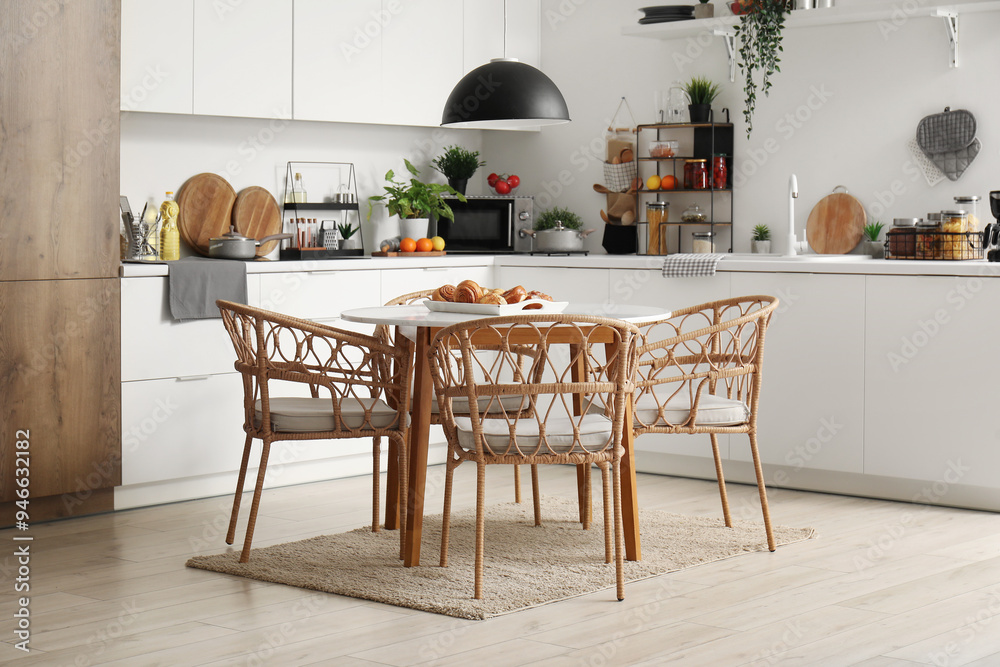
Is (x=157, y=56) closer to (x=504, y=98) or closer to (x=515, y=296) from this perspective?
(x=504, y=98)

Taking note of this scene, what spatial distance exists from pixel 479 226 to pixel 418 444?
242cm

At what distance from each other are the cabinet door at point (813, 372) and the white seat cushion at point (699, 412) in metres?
0.96

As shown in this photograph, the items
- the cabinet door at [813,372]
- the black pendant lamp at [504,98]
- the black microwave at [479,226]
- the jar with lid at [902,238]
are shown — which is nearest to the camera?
the black pendant lamp at [504,98]

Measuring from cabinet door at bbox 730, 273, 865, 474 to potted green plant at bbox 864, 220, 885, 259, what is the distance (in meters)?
0.58

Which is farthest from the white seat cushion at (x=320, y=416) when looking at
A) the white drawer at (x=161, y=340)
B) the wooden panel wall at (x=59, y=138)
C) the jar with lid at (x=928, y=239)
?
the jar with lid at (x=928, y=239)

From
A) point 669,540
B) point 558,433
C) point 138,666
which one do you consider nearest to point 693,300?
point 669,540

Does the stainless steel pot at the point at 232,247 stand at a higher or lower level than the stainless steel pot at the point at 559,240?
lower

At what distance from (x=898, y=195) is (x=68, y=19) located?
129 inches

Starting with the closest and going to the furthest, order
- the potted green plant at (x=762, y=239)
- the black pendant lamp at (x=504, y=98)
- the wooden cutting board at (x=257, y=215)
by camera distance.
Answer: the black pendant lamp at (x=504, y=98) < the wooden cutting board at (x=257, y=215) < the potted green plant at (x=762, y=239)

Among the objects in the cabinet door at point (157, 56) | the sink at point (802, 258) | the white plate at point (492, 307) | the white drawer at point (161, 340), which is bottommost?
the white drawer at point (161, 340)

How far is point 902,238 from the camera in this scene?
4.72 meters

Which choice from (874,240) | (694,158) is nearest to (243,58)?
(694,158)

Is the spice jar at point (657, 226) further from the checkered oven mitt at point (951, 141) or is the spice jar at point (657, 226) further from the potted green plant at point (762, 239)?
the checkered oven mitt at point (951, 141)

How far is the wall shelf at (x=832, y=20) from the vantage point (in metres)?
4.71
